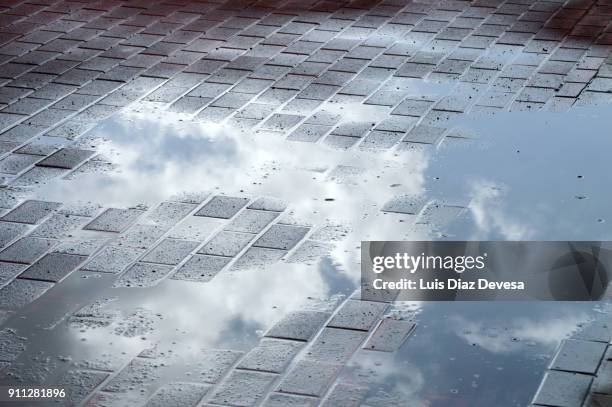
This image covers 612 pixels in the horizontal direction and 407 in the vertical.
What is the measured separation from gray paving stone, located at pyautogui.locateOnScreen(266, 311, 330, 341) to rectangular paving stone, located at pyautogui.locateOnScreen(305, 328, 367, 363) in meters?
0.05

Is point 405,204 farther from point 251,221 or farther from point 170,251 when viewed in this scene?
point 170,251

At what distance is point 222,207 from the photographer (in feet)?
16.9

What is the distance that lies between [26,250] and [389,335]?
1.67m

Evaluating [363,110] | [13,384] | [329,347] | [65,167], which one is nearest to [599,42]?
[363,110]

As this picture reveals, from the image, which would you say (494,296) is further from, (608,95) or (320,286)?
(608,95)

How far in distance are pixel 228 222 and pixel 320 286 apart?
737mm

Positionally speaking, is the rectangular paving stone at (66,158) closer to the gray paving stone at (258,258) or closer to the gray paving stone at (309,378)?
the gray paving stone at (258,258)

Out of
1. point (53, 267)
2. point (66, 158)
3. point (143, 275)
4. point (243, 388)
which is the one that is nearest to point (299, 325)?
point (243, 388)

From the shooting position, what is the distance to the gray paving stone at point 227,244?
470 centimetres

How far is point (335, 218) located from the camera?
5.02 m

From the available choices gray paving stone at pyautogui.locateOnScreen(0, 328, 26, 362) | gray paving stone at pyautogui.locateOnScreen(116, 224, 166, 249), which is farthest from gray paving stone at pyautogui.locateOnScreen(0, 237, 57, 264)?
gray paving stone at pyautogui.locateOnScreen(0, 328, 26, 362)

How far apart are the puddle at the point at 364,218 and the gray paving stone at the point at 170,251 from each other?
0.70ft

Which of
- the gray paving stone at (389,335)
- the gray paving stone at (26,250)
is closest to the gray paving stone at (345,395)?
the gray paving stone at (389,335)

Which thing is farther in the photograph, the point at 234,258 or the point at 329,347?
the point at 234,258
